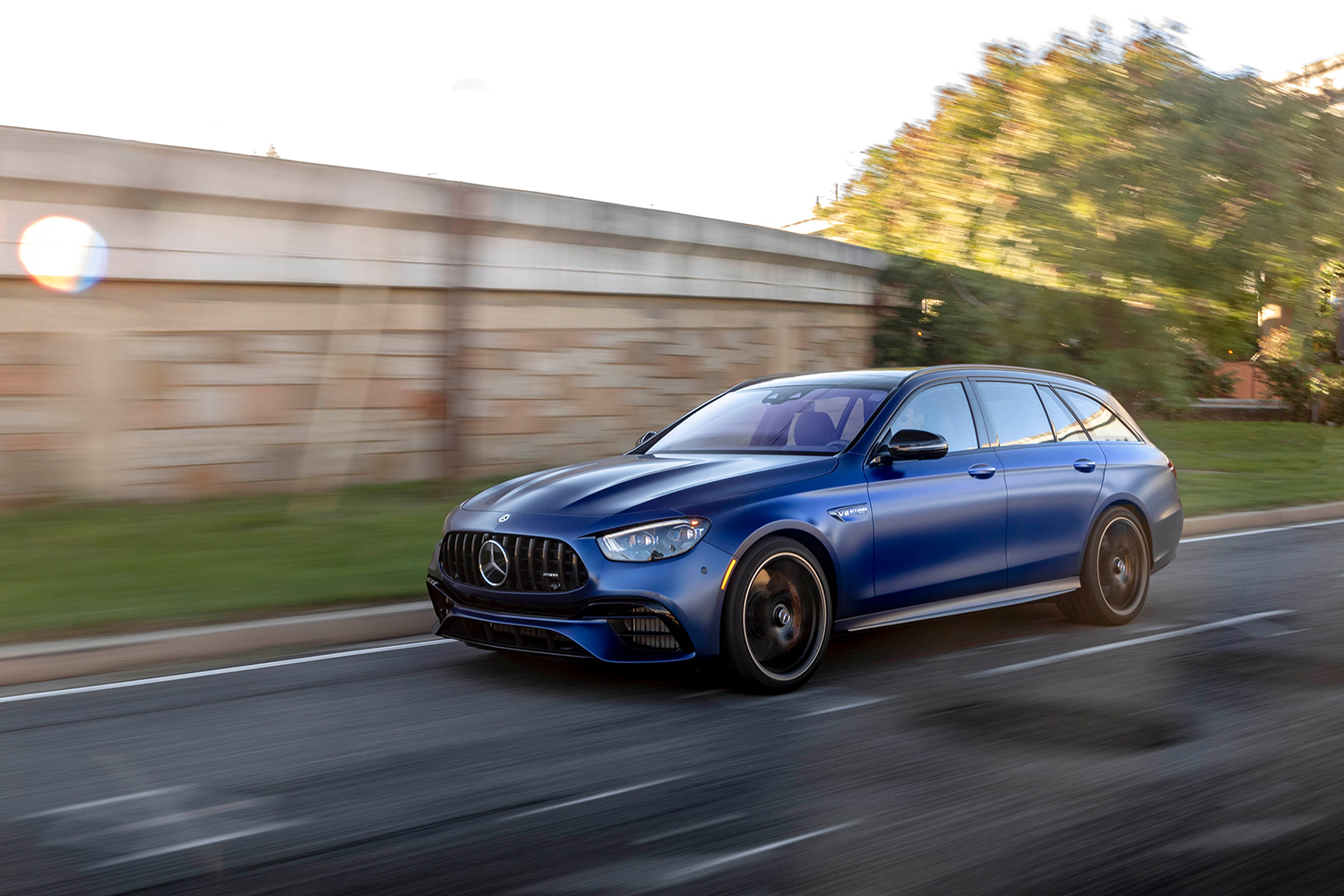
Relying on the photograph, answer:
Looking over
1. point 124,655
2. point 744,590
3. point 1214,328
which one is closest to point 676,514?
point 744,590

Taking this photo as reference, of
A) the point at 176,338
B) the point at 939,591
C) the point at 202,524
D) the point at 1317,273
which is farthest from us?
the point at 1317,273

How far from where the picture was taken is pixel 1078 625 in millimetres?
7910

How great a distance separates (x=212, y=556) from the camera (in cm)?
930

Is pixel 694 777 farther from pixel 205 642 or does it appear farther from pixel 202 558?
pixel 202 558

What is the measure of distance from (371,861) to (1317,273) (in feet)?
62.9

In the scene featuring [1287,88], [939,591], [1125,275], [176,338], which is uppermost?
[1287,88]

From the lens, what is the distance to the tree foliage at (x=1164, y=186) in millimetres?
17844

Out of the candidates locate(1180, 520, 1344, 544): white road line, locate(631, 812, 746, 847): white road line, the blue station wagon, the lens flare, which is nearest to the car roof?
the blue station wagon

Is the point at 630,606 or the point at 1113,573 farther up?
the point at 630,606

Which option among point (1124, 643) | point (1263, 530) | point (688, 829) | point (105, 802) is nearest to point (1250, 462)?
point (1263, 530)

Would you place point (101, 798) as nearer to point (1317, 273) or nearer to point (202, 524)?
point (202, 524)

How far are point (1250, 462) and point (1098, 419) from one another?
1387 centimetres

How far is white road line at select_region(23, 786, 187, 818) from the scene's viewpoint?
173 inches

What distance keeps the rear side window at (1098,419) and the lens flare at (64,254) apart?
820 cm
